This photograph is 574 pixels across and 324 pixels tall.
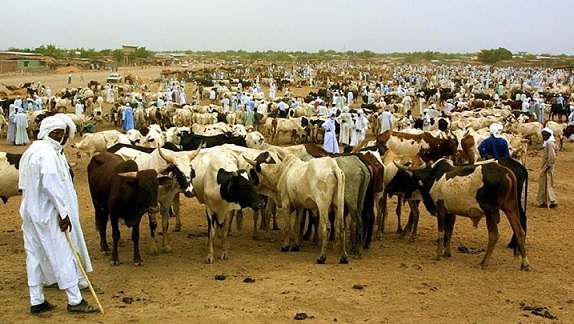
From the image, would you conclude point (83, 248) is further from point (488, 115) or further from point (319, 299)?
point (488, 115)

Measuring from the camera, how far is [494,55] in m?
113

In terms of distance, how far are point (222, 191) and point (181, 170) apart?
0.71m

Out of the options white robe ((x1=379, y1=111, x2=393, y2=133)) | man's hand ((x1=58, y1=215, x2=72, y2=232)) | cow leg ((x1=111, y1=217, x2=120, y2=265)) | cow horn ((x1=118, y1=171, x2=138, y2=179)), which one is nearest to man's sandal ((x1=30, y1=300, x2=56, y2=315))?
man's hand ((x1=58, y1=215, x2=72, y2=232))

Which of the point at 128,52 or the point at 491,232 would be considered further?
the point at 128,52

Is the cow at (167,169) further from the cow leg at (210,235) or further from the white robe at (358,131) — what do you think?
the white robe at (358,131)

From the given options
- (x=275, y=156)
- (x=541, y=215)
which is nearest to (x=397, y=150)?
(x=541, y=215)

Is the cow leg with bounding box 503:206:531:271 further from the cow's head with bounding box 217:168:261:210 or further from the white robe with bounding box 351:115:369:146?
the white robe with bounding box 351:115:369:146

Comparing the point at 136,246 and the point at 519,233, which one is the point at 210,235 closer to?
the point at 136,246

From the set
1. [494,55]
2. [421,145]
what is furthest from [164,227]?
[494,55]

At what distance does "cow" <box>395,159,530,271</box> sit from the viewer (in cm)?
887

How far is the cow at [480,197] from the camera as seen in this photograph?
29.1 feet

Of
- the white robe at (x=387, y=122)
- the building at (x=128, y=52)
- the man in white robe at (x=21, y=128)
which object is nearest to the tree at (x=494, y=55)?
the building at (x=128, y=52)

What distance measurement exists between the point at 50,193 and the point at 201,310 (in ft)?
7.16

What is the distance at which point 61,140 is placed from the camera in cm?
691
